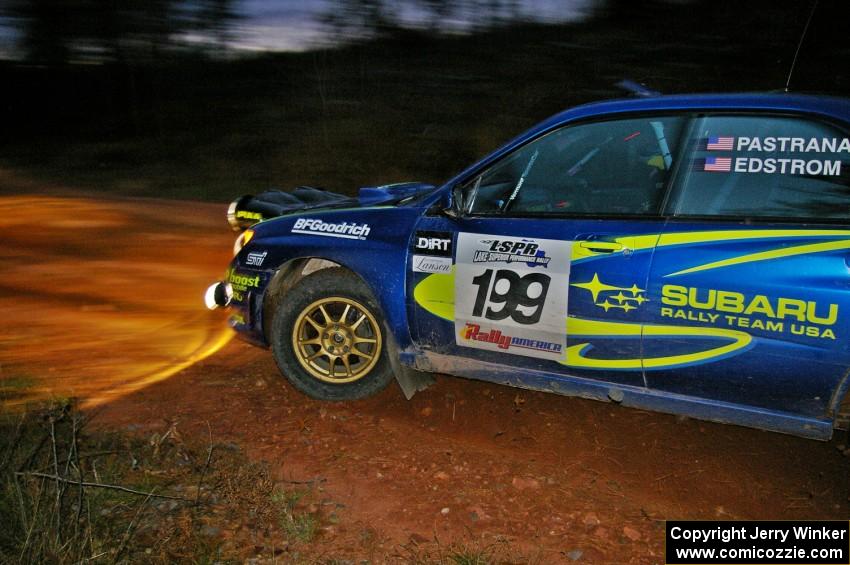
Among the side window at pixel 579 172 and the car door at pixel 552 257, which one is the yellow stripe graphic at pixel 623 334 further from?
the side window at pixel 579 172

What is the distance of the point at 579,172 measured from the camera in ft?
13.5

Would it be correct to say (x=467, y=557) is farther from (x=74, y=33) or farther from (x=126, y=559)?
(x=74, y=33)

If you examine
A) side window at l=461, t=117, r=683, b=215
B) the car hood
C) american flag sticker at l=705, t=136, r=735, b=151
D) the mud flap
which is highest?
american flag sticker at l=705, t=136, r=735, b=151

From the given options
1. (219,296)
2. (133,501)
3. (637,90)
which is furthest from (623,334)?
(219,296)

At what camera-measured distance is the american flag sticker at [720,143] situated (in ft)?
11.6

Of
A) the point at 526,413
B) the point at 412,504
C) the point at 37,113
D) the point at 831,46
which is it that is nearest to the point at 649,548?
the point at 412,504

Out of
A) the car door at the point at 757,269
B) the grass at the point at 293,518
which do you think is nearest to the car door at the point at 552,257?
the car door at the point at 757,269

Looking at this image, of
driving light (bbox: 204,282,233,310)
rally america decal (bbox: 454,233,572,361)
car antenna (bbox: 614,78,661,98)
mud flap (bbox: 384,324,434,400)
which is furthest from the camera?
driving light (bbox: 204,282,233,310)

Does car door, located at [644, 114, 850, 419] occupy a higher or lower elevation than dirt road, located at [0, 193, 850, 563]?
higher

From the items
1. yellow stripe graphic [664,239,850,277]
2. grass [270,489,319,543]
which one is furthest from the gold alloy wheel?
yellow stripe graphic [664,239,850,277]

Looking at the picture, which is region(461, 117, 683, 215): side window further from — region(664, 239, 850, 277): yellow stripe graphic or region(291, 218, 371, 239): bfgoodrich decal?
region(291, 218, 371, 239): bfgoodrich decal

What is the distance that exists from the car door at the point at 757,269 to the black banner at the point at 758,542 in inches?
20.6

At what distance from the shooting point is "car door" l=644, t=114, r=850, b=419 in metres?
3.24

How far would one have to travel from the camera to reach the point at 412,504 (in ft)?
11.7
